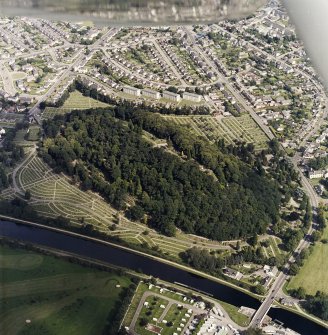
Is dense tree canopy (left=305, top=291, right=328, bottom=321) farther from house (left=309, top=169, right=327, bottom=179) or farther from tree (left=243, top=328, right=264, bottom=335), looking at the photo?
house (left=309, top=169, right=327, bottom=179)

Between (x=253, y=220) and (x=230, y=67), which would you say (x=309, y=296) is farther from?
(x=230, y=67)

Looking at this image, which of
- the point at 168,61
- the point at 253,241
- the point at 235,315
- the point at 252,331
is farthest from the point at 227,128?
the point at 252,331

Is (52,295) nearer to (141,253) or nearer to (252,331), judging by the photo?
(141,253)

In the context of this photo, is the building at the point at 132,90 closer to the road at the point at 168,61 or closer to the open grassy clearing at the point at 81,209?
the road at the point at 168,61

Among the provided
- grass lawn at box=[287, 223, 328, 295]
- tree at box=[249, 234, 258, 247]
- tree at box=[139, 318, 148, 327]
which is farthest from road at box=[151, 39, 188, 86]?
tree at box=[139, 318, 148, 327]

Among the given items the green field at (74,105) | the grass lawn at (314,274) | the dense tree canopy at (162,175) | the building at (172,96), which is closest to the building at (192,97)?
the building at (172,96)
